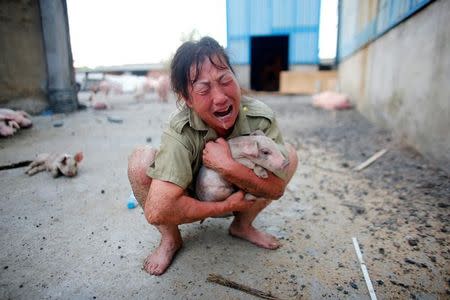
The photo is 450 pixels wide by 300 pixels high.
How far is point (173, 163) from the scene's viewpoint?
1635 millimetres

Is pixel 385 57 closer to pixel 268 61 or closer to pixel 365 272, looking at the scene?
pixel 365 272

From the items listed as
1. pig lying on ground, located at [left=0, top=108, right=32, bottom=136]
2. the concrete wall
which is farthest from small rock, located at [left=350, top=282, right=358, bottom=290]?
pig lying on ground, located at [left=0, top=108, right=32, bottom=136]

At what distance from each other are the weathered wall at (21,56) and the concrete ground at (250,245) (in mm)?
3250

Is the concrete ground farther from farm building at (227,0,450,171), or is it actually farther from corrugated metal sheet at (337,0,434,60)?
corrugated metal sheet at (337,0,434,60)

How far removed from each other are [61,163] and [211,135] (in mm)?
2253

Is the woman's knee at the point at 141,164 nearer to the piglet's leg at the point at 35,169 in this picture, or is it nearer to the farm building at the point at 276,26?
the piglet's leg at the point at 35,169

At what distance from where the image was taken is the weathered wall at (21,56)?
6.19 m

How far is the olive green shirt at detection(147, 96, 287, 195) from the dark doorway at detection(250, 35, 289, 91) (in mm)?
14493

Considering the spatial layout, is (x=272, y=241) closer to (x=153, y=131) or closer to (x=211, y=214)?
(x=211, y=214)

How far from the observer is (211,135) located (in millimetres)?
1847

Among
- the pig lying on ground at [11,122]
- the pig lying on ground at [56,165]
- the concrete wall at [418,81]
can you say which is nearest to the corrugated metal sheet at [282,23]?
the concrete wall at [418,81]

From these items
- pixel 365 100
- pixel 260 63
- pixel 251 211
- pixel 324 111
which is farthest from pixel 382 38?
pixel 260 63

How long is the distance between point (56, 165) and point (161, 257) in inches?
79.2

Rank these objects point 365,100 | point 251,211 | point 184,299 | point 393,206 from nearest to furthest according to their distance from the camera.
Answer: point 184,299 < point 251,211 < point 393,206 < point 365,100
